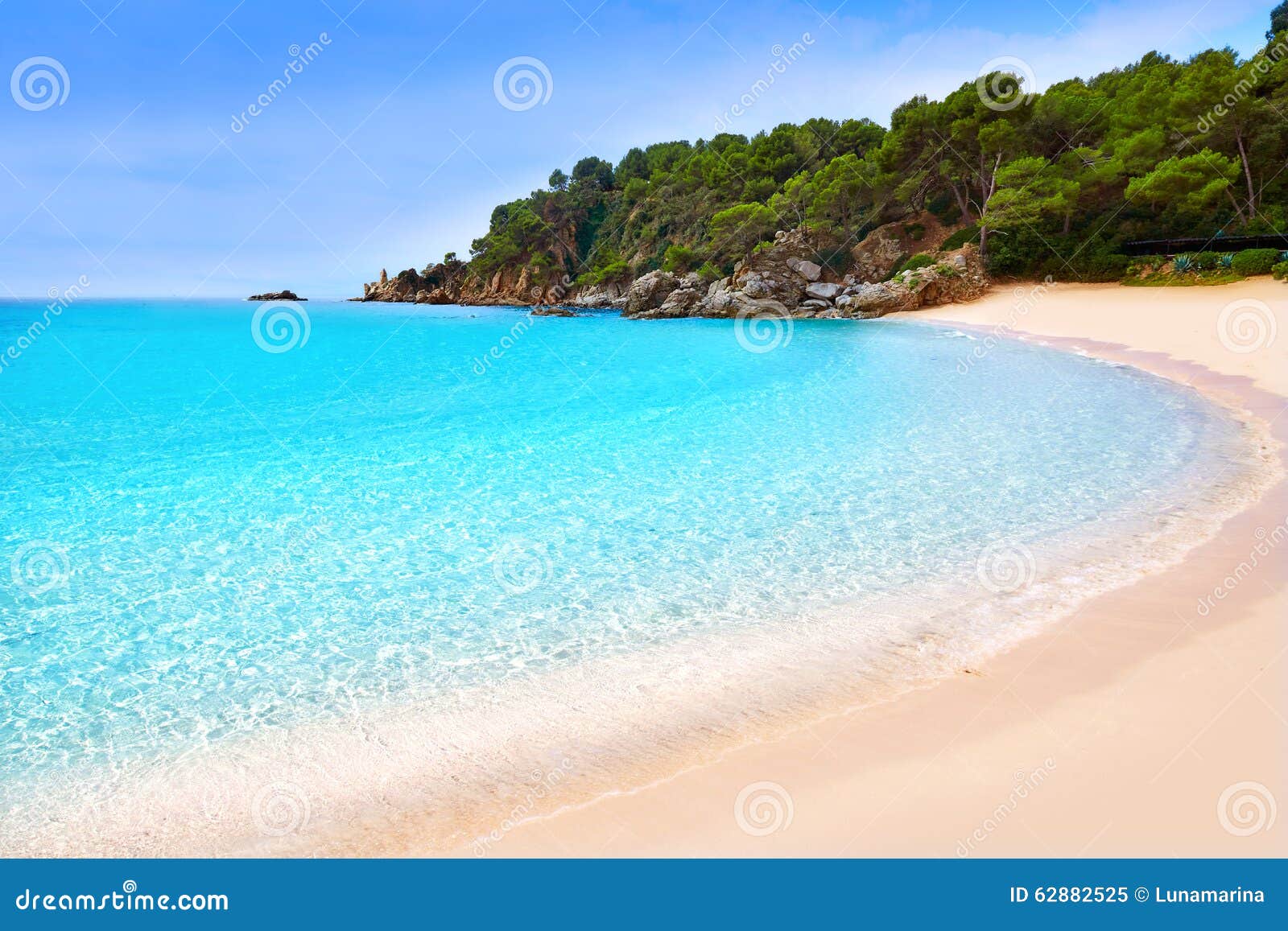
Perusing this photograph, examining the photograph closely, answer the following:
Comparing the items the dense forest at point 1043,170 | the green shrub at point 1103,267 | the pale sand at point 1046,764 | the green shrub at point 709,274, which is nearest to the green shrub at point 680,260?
the dense forest at point 1043,170

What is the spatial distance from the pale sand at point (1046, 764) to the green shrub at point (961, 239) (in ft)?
176

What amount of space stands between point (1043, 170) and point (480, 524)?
52.6 meters

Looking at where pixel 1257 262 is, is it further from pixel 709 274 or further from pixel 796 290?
pixel 709 274

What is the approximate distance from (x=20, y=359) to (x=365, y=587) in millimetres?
48979

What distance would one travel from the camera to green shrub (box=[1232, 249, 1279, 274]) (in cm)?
3450

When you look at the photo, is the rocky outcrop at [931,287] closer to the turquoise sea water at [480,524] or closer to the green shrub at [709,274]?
the green shrub at [709,274]

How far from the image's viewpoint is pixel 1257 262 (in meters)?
34.6

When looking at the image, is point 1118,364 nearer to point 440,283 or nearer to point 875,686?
point 875,686

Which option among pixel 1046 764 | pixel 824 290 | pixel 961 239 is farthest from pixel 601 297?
pixel 1046 764

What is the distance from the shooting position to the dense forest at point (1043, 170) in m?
41.1

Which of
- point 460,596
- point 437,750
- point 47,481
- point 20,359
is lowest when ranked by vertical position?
point 437,750

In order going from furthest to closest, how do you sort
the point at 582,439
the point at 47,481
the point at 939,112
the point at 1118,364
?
1. the point at 939,112
2. the point at 1118,364
3. the point at 582,439
4. the point at 47,481

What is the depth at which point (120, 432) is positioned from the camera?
17.6m
